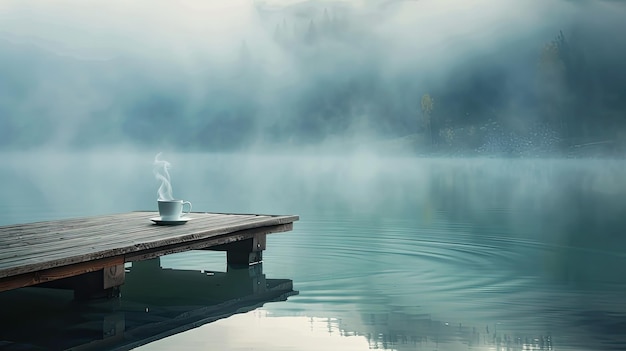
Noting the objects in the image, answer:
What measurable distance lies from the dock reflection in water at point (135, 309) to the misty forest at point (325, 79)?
318ft

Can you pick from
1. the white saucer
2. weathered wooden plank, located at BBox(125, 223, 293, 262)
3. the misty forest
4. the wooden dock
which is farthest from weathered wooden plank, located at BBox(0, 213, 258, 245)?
the misty forest

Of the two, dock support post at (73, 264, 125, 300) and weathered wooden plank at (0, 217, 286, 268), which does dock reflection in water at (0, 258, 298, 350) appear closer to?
dock support post at (73, 264, 125, 300)

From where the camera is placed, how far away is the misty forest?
11550cm

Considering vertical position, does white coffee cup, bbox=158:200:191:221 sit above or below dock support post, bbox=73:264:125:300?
above

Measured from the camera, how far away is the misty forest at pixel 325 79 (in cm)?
11550

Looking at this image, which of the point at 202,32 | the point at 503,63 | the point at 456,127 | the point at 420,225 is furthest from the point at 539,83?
the point at 420,225

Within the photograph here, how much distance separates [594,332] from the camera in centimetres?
548

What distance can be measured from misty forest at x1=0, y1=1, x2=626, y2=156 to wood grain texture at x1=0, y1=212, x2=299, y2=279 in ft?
316

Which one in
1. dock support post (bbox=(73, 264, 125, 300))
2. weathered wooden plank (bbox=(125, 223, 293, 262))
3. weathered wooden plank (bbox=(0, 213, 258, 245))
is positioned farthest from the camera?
weathered wooden plank (bbox=(0, 213, 258, 245))

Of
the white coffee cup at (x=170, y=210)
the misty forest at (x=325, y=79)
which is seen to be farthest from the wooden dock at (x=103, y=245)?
the misty forest at (x=325, y=79)

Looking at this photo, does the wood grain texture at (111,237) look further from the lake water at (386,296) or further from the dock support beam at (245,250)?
the lake water at (386,296)

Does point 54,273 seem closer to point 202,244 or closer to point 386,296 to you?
point 202,244

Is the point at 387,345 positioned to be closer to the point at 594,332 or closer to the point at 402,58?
the point at 594,332

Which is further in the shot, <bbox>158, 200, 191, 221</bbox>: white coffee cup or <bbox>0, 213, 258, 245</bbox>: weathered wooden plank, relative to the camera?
<bbox>158, 200, 191, 221</bbox>: white coffee cup
